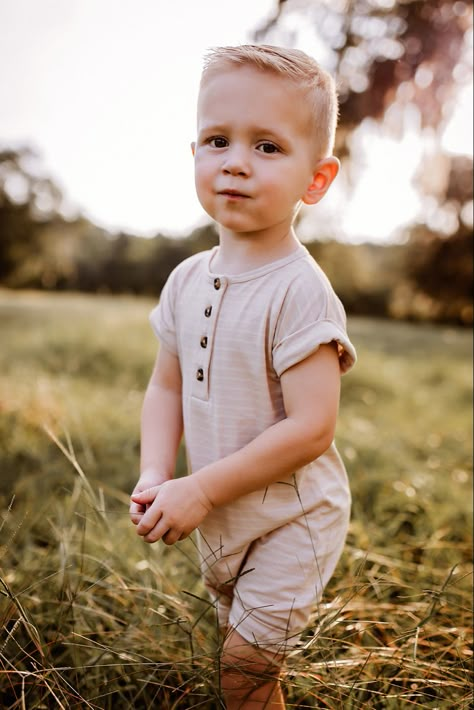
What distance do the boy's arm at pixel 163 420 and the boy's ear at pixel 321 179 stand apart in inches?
20.6

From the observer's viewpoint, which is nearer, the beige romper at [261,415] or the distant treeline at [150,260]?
the beige romper at [261,415]

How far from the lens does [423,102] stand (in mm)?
3410

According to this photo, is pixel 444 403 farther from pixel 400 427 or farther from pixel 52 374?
pixel 52 374

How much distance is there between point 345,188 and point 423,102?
703 millimetres

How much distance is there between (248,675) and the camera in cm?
141

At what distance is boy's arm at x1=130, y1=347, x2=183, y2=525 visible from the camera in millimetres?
1494

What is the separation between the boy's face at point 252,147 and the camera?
1.23 m

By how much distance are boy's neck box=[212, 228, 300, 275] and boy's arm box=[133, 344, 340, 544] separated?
0.81 feet

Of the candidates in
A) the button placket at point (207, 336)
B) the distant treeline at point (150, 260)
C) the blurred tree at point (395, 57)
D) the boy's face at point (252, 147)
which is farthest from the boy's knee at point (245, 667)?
the distant treeline at point (150, 260)

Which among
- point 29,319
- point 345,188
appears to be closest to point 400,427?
point 345,188

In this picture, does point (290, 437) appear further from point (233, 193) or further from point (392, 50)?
point (392, 50)

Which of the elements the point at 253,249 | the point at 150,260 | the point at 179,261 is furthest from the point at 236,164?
the point at 150,260

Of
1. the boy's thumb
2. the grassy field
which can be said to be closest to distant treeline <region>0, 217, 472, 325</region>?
the grassy field

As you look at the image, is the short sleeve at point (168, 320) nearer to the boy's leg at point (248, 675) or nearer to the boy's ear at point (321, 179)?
the boy's ear at point (321, 179)
